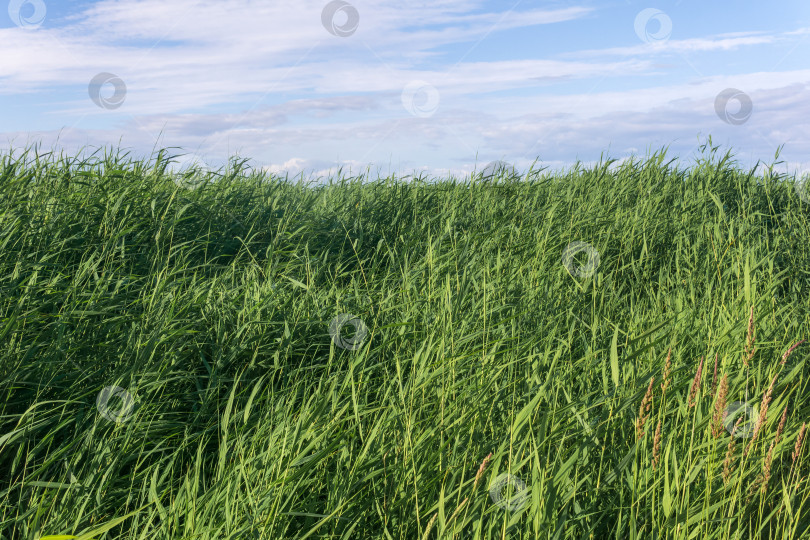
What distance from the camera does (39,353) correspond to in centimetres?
250

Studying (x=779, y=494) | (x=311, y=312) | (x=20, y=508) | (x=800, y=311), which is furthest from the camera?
(x=800, y=311)

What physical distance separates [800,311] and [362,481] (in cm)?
346

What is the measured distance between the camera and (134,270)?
3393mm

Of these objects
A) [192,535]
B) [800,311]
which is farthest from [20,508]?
[800,311]

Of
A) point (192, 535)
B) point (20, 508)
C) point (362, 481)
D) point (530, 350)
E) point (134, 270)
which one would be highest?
point (134, 270)

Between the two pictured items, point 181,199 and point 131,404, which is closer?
point 131,404

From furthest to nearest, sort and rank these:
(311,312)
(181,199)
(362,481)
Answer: (181,199) → (311,312) → (362,481)

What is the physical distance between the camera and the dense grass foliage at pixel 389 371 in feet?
5.39

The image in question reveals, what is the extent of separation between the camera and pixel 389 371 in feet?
8.30

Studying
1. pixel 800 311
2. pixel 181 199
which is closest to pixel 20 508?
pixel 181 199

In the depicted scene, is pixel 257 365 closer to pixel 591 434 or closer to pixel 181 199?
pixel 591 434

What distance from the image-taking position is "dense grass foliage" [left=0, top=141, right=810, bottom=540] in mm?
1644

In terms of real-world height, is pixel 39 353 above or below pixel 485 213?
A: below

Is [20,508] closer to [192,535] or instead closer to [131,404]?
[131,404]
